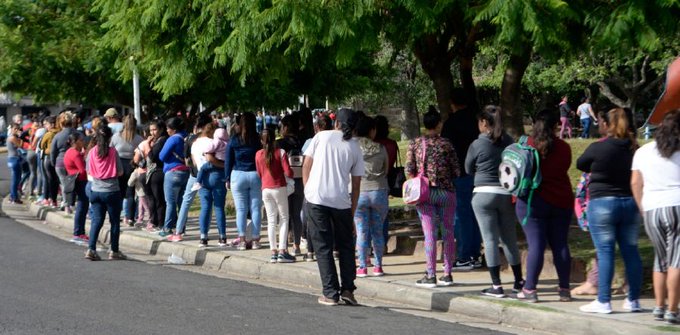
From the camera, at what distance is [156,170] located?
14.8 metres

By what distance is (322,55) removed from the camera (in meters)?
12.2

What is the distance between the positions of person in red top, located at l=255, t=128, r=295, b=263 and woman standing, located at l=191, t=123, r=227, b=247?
4.46 feet

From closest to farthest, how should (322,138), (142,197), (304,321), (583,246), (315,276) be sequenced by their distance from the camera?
(304,321), (322,138), (315,276), (583,246), (142,197)

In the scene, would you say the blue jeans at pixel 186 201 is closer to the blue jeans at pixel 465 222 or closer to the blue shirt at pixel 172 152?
the blue shirt at pixel 172 152

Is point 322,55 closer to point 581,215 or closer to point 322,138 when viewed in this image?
point 322,138

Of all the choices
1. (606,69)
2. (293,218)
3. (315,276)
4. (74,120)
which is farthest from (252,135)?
(606,69)

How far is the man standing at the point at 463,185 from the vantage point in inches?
430

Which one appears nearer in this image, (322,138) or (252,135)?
(322,138)

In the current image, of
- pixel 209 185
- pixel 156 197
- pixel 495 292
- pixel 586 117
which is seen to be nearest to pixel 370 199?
pixel 495 292

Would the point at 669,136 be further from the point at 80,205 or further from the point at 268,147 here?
the point at 80,205

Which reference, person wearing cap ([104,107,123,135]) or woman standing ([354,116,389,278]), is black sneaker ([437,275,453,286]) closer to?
woman standing ([354,116,389,278])

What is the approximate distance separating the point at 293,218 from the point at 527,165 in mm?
Result: 4347

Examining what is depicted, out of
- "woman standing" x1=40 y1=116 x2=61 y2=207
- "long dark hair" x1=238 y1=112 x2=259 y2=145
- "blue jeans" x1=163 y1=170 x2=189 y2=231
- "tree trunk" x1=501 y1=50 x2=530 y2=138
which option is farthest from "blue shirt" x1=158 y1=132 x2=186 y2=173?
"tree trunk" x1=501 y1=50 x2=530 y2=138

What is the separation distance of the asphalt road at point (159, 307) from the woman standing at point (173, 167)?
2.03 metres
